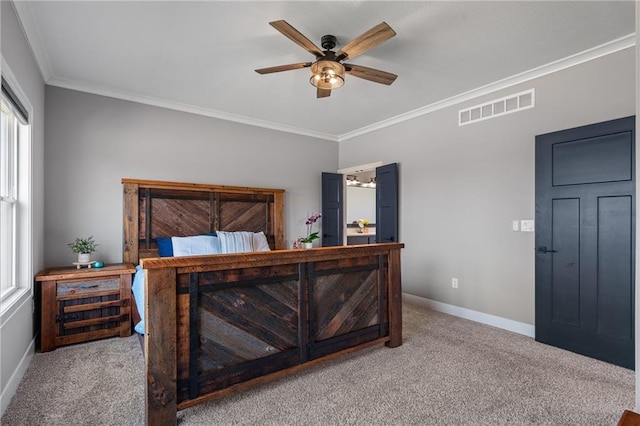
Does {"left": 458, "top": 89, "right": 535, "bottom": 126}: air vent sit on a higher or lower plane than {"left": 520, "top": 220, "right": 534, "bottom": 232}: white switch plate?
higher

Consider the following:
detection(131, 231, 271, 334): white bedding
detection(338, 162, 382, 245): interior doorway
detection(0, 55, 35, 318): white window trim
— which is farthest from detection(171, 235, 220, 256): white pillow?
detection(338, 162, 382, 245): interior doorway

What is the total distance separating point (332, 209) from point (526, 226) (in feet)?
9.89

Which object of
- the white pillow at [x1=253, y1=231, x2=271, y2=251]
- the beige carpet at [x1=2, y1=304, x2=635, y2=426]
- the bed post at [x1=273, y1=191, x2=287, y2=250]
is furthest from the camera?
the bed post at [x1=273, y1=191, x2=287, y2=250]

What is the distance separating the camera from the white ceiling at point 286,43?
2.31 metres

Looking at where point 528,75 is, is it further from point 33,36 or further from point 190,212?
point 33,36

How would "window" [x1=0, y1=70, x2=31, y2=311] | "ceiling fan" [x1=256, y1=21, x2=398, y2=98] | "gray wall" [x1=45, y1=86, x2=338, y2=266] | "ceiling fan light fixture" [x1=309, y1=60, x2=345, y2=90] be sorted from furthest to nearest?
"gray wall" [x1=45, y1=86, x2=338, y2=266]
"ceiling fan light fixture" [x1=309, y1=60, x2=345, y2=90]
"window" [x1=0, y1=70, x2=31, y2=311]
"ceiling fan" [x1=256, y1=21, x2=398, y2=98]

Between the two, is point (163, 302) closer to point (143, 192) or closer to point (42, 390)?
point (42, 390)

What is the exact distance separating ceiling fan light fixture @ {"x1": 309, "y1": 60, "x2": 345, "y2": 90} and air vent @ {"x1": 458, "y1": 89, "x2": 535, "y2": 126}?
202 cm

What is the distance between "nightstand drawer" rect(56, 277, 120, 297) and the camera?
9.82 ft

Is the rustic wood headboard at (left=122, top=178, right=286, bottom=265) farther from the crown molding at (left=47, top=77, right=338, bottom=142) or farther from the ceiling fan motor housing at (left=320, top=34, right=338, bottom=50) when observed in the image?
the ceiling fan motor housing at (left=320, top=34, right=338, bottom=50)

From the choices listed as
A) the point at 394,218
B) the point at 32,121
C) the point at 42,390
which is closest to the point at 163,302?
the point at 42,390

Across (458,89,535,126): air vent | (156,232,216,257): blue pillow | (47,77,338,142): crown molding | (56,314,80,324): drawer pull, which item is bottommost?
(56,314,80,324): drawer pull

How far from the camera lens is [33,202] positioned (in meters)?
2.86

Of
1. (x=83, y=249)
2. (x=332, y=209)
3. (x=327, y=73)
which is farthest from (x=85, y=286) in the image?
(x=332, y=209)
